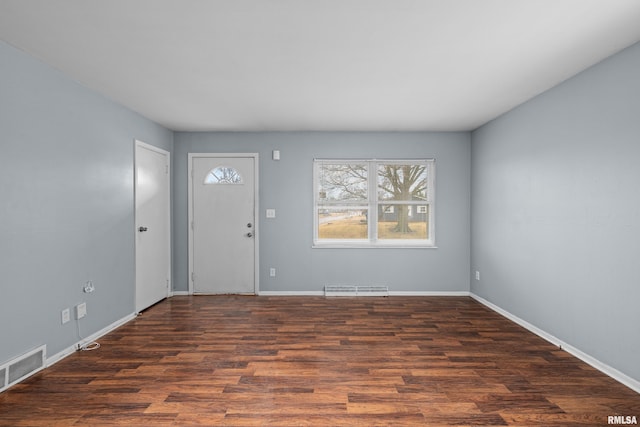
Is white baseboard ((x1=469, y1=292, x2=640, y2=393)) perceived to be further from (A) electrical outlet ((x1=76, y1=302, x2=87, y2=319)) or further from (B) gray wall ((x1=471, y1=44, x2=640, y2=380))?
(A) electrical outlet ((x1=76, y1=302, x2=87, y2=319))

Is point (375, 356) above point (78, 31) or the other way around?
the other way around

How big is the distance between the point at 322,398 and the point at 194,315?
2.48 m

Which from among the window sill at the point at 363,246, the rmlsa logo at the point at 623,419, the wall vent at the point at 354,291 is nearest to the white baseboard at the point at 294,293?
the wall vent at the point at 354,291

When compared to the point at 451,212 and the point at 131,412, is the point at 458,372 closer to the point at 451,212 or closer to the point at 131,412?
the point at 131,412

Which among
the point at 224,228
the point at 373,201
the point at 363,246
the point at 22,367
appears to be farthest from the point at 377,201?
the point at 22,367

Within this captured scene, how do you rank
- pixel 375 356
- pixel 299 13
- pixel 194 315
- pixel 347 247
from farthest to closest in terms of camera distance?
pixel 347 247 → pixel 194 315 → pixel 375 356 → pixel 299 13

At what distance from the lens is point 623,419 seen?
85.9 inches

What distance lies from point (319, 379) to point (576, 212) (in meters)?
2.62

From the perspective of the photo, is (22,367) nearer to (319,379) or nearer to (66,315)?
(66,315)

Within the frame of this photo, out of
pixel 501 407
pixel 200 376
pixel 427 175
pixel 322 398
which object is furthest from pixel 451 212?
pixel 200 376

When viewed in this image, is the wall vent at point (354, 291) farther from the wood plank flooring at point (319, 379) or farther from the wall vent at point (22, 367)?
the wall vent at point (22, 367)

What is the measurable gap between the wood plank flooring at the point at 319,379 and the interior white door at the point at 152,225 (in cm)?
68

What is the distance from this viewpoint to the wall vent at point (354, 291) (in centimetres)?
528

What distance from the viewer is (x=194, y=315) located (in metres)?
4.37
